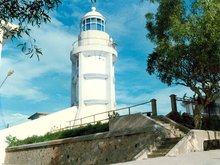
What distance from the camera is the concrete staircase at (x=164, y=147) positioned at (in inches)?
553

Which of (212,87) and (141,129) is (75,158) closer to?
(141,129)

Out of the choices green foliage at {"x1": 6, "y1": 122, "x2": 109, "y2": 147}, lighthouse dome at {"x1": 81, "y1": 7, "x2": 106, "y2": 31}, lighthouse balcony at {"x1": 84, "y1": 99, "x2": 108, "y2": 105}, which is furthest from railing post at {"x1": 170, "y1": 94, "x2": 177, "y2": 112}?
lighthouse dome at {"x1": 81, "y1": 7, "x2": 106, "y2": 31}

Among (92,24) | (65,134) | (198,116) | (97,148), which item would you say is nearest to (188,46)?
(198,116)

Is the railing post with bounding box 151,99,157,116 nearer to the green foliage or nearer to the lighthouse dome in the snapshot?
the green foliage

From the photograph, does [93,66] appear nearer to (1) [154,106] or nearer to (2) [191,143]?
(1) [154,106]

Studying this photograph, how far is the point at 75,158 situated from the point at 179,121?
7062 millimetres

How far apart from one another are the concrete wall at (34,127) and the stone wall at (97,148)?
3793 millimetres

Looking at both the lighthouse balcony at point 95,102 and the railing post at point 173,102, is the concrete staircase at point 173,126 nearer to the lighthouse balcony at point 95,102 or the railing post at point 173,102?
the railing post at point 173,102

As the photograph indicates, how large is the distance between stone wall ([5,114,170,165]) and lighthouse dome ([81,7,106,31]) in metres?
16.9

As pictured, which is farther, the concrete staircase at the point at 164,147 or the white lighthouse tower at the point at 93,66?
the white lighthouse tower at the point at 93,66

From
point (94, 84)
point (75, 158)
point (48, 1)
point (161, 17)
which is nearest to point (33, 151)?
point (75, 158)

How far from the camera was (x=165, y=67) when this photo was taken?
17703mm

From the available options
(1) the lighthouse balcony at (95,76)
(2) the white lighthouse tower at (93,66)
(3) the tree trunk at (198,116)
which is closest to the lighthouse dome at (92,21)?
(2) the white lighthouse tower at (93,66)

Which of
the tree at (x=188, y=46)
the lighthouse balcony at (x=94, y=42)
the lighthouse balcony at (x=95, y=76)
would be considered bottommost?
the tree at (x=188, y=46)
